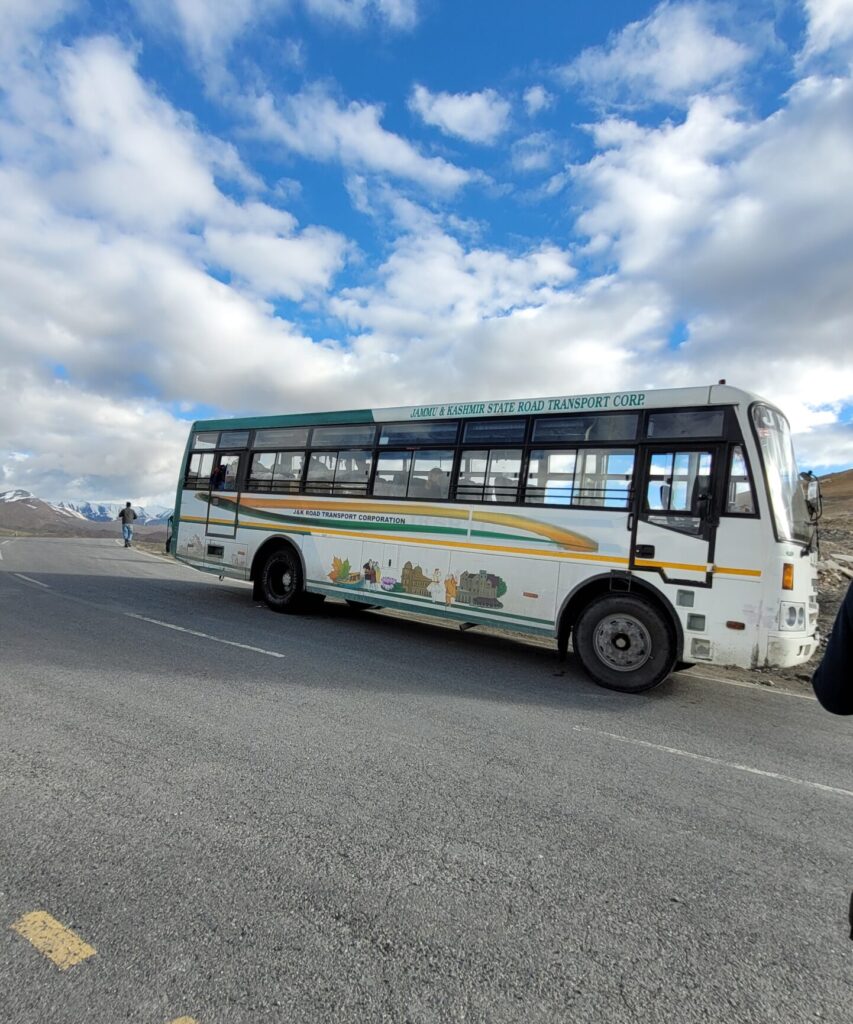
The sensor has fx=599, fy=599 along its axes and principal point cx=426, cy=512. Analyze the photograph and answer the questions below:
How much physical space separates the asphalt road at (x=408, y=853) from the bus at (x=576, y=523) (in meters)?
1.00

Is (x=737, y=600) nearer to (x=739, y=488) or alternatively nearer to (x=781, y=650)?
(x=781, y=650)

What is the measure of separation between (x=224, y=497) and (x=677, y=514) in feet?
27.2

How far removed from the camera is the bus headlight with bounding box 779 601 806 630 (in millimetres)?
5961

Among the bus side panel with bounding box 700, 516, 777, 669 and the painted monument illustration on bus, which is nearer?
the bus side panel with bounding box 700, 516, 777, 669

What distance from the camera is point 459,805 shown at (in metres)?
3.37

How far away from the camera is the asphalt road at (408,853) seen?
202 centimetres

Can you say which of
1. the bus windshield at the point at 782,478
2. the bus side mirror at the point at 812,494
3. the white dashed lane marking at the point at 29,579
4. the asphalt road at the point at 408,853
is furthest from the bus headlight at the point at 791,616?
the white dashed lane marking at the point at 29,579

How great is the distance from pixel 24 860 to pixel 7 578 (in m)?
11.9

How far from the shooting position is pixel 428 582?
8.50 meters

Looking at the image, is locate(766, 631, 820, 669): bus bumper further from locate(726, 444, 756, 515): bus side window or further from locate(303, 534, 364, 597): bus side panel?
locate(303, 534, 364, 597): bus side panel

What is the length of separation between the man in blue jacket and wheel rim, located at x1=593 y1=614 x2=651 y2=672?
5.31 metres

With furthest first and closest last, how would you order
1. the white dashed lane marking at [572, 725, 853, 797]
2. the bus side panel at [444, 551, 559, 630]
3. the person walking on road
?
the person walking on road → the bus side panel at [444, 551, 559, 630] → the white dashed lane marking at [572, 725, 853, 797]

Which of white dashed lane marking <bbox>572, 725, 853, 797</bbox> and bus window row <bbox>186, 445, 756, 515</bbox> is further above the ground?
bus window row <bbox>186, 445, 756, 515</bbox>

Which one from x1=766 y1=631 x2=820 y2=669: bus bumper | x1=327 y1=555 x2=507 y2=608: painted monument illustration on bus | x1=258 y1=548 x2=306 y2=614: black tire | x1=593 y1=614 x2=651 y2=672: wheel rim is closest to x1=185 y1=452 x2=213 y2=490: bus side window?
x1=258 y1=548 x2=306 y2=614: black tire
